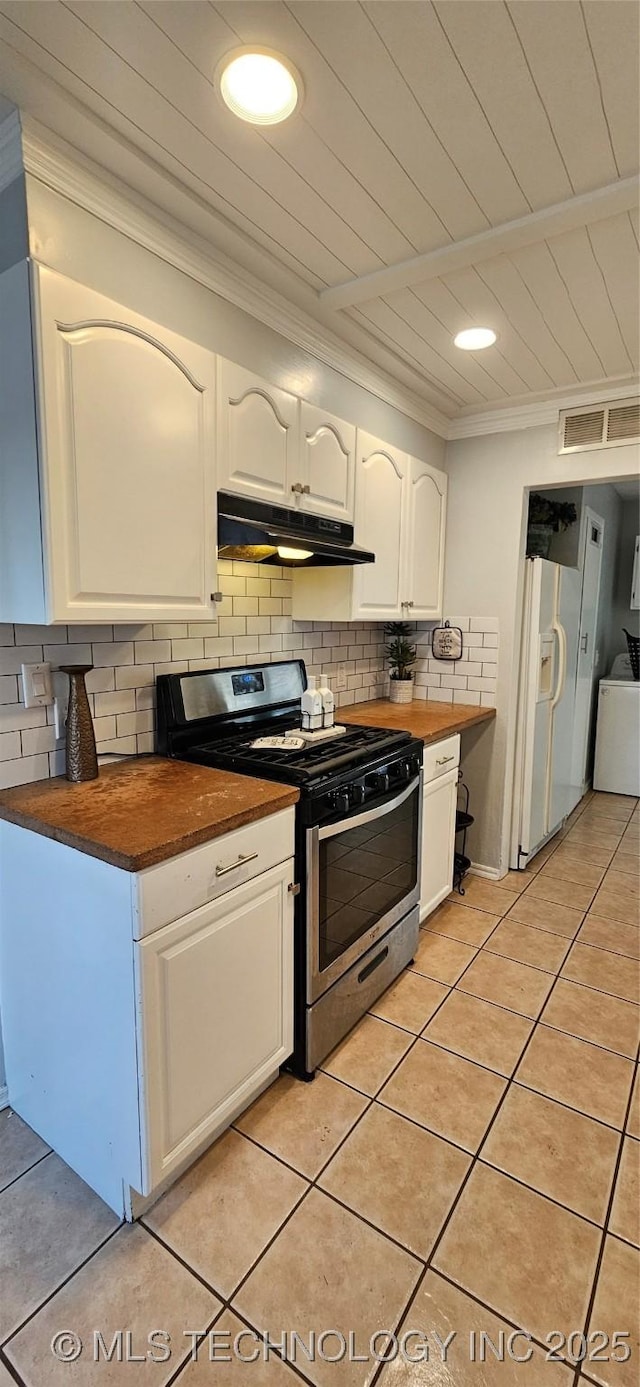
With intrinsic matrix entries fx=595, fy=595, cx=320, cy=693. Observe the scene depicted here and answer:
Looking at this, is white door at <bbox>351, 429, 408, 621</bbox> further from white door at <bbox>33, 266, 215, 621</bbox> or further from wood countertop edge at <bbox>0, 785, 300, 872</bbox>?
wood countertop edge at <bbox>0, 785, 300, 872</bbox>

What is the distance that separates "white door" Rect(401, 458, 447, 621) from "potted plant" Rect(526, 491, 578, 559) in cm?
57

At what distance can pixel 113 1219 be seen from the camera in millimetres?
1374

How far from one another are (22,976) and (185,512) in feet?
4.17

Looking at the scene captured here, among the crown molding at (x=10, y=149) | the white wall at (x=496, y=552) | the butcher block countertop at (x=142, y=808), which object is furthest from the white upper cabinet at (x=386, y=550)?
the crown molding at (x=10, y=149)

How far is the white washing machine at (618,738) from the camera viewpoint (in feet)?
14.8

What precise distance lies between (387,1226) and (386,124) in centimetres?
240

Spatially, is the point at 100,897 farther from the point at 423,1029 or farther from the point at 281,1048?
the point at 423,1029

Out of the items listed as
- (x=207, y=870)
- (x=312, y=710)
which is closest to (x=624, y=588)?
(x=312, y=710)

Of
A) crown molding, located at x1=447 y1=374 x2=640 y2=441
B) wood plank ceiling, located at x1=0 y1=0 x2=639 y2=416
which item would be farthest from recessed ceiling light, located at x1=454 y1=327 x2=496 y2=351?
crown molding, located at x1=447 y1=374 x2=640 y2=441

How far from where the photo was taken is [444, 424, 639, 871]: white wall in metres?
2.87

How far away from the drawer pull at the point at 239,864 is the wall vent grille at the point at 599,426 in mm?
2396

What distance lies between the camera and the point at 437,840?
254 cm

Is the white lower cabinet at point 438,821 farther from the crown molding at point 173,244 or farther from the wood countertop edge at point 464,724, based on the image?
the crown molding at point 173,244

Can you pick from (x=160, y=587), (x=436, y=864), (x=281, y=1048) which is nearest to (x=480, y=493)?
(x=436, y=864)
